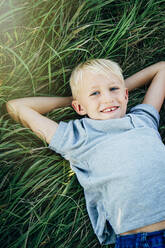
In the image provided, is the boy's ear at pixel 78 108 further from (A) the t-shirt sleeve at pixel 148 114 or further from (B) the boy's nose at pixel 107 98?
(A) the t-shirt sleeve at pixel 148 114

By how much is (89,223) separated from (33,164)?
22.0 inches

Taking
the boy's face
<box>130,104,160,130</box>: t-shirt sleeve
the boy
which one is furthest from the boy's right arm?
<box>130,104,160,130</box>: t-shirt sleeve

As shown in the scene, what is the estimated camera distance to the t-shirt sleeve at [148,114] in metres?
1.51

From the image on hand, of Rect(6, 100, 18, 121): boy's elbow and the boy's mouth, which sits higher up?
Rect(6, 100, 18, 121): boy's elbow

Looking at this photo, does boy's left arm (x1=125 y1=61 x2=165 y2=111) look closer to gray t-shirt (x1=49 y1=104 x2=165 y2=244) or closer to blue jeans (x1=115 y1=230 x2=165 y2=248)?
gray t-shirt (x1=49 y1=104 x2=165 y2=244)

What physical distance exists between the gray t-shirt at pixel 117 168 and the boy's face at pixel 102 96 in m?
0.06

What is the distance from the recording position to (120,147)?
133cm

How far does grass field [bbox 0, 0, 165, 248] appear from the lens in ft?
4.79

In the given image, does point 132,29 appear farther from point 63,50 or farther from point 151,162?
point 151,162

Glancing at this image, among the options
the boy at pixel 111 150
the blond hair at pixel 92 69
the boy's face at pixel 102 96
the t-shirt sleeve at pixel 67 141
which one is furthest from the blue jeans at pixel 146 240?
the blond hair at pixel 92 69

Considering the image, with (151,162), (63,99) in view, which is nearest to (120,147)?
(151,162)

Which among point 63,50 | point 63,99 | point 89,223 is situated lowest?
point 89,223

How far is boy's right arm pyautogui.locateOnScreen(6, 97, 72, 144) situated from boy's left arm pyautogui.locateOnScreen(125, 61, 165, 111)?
615mm

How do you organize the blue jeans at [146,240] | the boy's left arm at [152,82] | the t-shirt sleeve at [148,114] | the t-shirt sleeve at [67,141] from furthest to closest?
the boy's left arm at [152,82], the t-shirt sleeve at [148,114], the t-shirt sleeve at [67,141], the blue jeans at [146,240]
